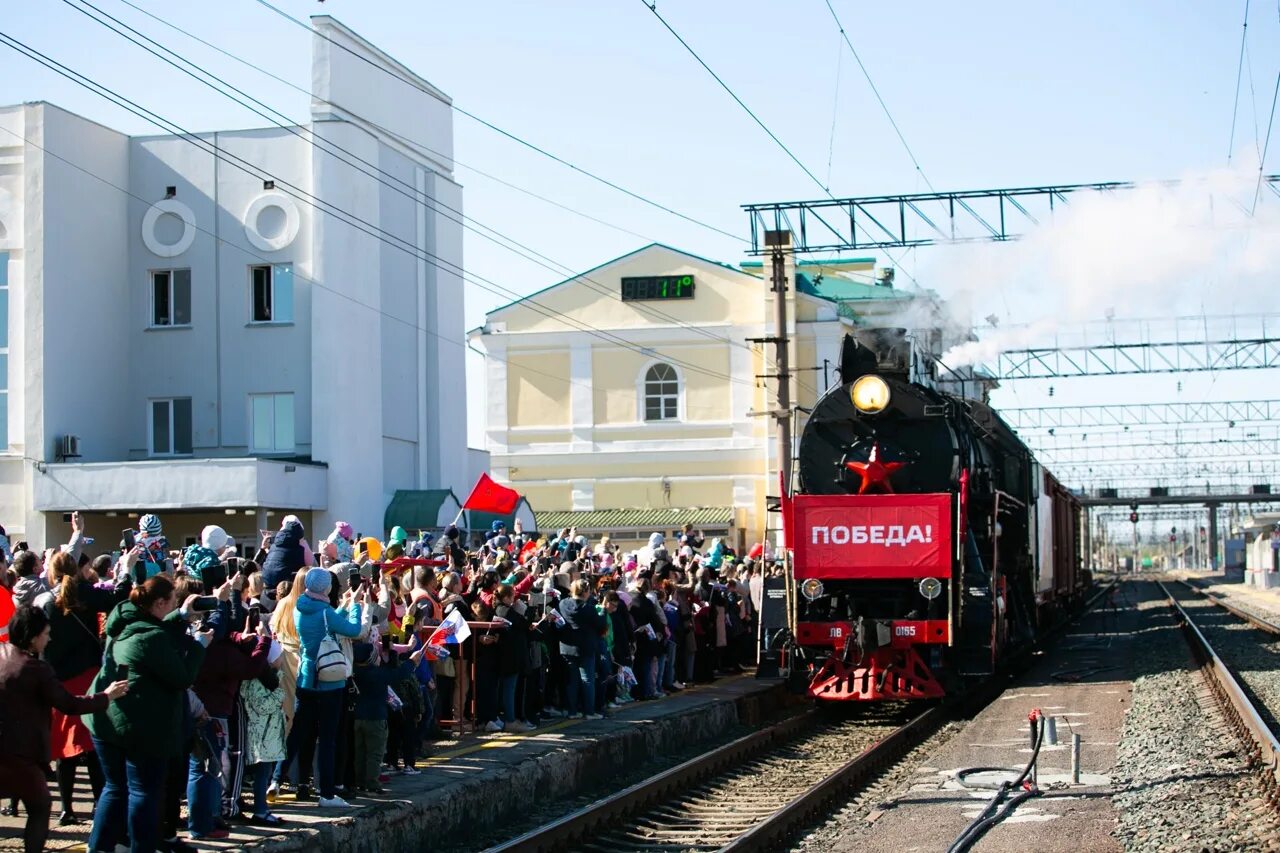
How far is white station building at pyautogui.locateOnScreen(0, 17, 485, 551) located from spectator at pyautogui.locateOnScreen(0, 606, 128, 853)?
934 inches

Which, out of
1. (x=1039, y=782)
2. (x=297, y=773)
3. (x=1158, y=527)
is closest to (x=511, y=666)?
(x=297, y=773)

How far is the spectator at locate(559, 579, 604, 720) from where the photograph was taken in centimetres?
1630

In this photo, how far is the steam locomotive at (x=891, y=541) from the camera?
17500 mm

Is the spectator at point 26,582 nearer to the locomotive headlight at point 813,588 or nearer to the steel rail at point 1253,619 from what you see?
the locomotive headlight at point 813,588

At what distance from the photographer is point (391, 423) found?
1437 inches

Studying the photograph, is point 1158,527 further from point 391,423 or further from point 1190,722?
point 1190,722

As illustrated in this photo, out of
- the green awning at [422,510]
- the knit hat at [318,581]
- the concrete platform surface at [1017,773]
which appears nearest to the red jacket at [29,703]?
the knit hat at [318,581]

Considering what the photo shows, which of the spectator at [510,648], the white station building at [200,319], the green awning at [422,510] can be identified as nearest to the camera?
the spectator at [510,648]

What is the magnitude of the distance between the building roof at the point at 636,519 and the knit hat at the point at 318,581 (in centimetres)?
3494

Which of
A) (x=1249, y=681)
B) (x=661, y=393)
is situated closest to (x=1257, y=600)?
(x=661, y=393)

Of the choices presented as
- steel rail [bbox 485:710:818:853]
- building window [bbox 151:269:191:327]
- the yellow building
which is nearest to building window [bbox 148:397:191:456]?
building window [bbox 151:269:191:327]

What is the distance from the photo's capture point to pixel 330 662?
10.8 metres

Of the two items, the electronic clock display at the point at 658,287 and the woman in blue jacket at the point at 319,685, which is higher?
the electronic clock display at the point at 658,287

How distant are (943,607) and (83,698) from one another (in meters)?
11.5
